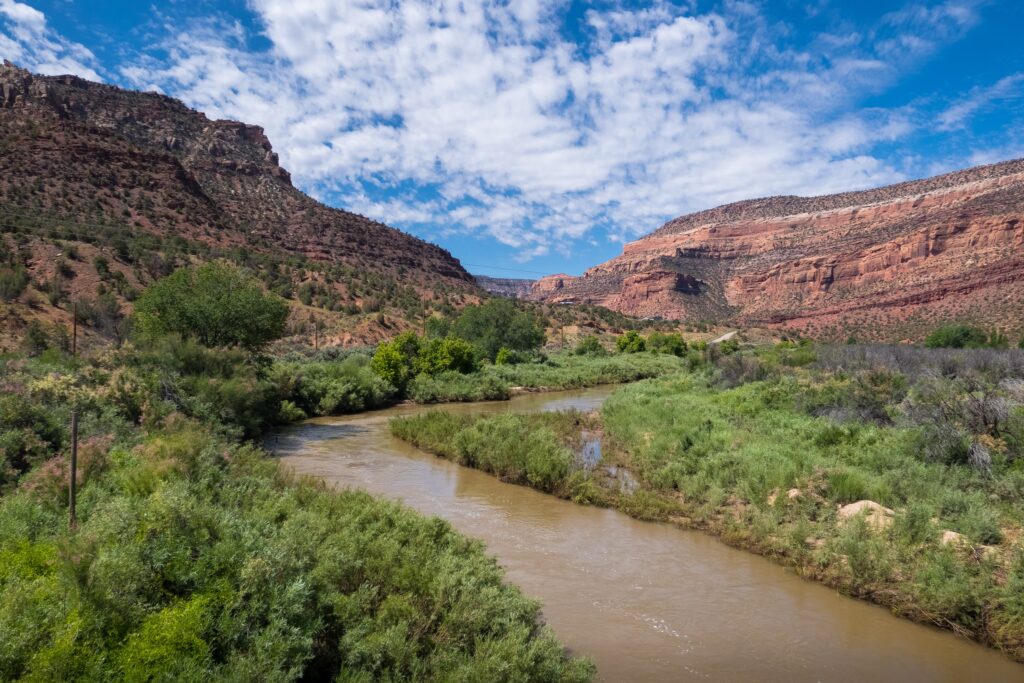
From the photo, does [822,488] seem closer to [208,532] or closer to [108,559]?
[208,532]

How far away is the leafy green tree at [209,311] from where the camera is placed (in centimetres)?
2064

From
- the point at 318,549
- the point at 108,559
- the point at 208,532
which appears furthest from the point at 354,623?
the point at 108,559

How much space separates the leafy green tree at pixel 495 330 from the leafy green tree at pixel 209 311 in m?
22.6

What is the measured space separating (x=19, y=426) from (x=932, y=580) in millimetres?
13610

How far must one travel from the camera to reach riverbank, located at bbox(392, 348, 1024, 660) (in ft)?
25.6

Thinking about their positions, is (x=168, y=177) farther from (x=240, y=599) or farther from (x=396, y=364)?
(x=240, y=599)

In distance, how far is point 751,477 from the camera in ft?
38.6

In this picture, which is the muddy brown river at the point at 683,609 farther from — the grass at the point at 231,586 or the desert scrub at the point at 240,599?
the desert scrub at the point at 240,599

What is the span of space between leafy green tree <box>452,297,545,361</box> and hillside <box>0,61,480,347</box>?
763 centimetres

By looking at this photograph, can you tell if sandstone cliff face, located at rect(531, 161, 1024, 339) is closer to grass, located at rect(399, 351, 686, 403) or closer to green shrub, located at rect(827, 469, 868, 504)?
grass, located at rect(399, 351, 686, 403)

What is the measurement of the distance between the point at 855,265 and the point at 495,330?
247 feet

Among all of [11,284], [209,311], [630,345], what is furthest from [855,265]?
[11,284]

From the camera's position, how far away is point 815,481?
37.2 ft

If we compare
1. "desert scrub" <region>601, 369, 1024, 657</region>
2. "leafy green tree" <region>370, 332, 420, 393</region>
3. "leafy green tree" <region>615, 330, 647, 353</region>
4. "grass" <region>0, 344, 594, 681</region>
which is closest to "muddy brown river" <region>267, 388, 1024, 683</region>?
"desert scrub" <region>601, 369, 1024, 657</region>
